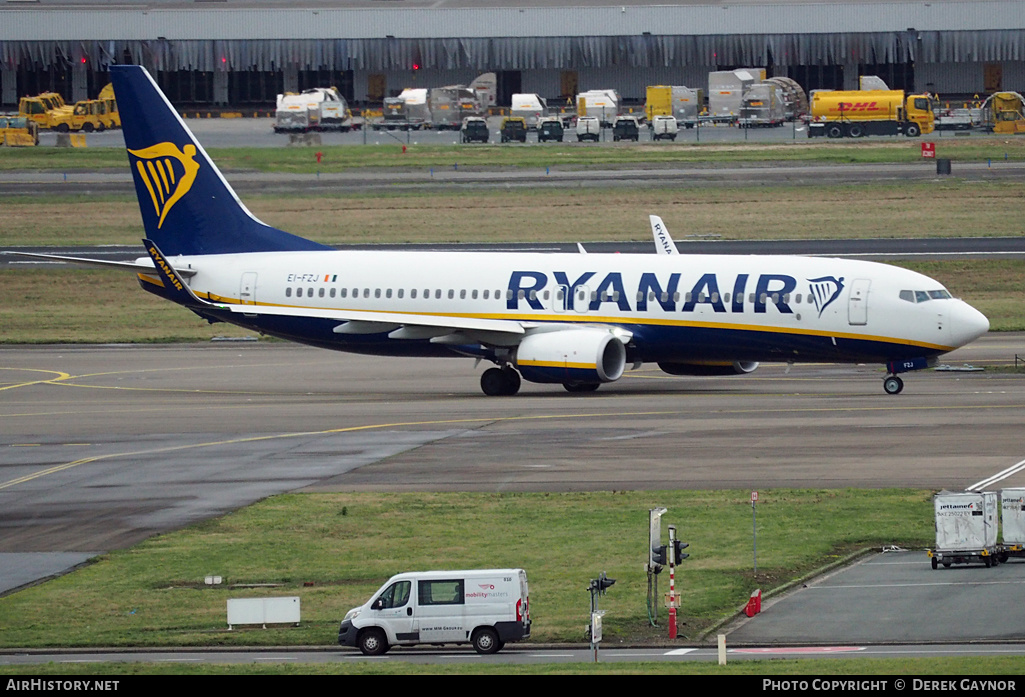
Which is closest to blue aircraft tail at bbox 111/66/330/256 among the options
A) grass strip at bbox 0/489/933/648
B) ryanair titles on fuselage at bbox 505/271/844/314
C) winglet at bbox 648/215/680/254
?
ryanair titles on fuselage at bbox 505/271/844/314

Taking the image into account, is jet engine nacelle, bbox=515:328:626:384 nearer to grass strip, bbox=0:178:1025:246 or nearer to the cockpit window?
the cockpit window

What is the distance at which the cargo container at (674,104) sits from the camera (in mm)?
145750

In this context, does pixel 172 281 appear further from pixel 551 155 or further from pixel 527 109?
pixel 527 109

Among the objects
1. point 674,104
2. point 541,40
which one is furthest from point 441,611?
point 541,40

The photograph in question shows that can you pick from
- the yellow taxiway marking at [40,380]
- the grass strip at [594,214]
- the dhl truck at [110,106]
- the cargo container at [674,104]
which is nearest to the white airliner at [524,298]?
the yellow taxiway marking at [40,380]

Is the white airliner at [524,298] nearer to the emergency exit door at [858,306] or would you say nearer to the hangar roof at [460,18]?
the emergency exit door at [858,306]

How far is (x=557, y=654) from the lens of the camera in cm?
2667

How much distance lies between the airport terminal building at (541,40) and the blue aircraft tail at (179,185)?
326 feet

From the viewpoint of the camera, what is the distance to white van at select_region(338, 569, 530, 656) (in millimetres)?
26938

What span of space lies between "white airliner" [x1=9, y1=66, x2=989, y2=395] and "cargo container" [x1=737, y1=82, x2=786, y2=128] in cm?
8632

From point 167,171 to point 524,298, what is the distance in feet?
51.1

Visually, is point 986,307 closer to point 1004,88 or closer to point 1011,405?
point 1011,405

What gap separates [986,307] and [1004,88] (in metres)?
92.9
